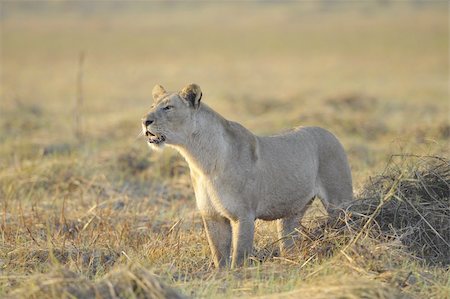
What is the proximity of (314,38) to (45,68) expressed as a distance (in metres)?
23.2

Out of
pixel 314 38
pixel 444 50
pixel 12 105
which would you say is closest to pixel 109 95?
pixel 12 105

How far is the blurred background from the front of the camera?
50.0 feet

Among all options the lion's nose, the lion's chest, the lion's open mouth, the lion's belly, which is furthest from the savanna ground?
the lion's nose

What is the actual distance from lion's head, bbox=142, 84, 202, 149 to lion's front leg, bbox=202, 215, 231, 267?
783 millimetres

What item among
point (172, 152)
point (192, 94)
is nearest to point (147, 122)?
point (192, 94)

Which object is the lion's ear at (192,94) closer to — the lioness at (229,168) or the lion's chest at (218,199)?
the lioness at (229,168)

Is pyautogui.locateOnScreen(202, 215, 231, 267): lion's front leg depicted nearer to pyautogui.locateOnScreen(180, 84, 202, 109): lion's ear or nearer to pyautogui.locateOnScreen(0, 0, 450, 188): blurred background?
pyautogui.locateOnScreen(180, 84, 202, 109): lion's ear

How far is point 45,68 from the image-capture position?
40.0m

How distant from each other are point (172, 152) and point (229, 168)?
5139 mm

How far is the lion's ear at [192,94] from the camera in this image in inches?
267

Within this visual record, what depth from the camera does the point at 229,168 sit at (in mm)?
6852

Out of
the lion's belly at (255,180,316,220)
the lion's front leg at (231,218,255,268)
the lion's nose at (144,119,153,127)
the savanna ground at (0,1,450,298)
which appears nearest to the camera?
the savanna ground at (0,1,450,298)

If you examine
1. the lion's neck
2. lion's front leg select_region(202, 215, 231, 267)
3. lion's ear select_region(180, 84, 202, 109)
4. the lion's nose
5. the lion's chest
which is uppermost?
lion's ear select_region(180, 84, 202, 109)

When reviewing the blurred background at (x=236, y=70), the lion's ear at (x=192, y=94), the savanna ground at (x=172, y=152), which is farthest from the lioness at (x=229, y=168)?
the blurred background at (x=236, y=70)
